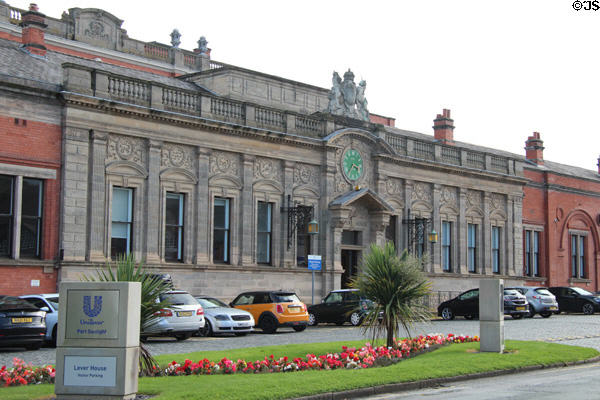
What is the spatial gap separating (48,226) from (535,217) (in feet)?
111

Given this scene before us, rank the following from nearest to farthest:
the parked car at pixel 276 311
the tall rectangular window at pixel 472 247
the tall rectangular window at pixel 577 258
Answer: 1. the parked car at pixel 276 311
2. the tall rectangular window at pixel 472 247
3. the tall rectangular window at pixel 577 258

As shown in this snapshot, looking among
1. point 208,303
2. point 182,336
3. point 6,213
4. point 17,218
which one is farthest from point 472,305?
point 6,213

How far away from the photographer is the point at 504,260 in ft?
156

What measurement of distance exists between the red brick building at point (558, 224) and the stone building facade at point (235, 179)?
3618 mm

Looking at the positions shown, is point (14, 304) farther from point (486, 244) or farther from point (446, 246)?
point (486, 244)

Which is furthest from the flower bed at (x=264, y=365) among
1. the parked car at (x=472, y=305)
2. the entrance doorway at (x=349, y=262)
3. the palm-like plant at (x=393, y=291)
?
the entrance doorway at (x=349, y=262)

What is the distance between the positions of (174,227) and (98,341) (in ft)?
67.3

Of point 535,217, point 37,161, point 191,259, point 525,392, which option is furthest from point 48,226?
point 535,217

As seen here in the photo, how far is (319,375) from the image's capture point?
47.0 ft

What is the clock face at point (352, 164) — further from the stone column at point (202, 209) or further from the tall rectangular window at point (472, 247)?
the tall rectangular window at point (472, 247)

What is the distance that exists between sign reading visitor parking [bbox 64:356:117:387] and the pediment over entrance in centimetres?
2587

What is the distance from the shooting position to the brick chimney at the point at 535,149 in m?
56.0

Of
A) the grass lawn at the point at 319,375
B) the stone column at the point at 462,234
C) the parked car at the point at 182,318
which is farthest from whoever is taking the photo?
the stone column at the point at 462,234

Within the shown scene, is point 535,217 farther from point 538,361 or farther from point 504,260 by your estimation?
point 538,361
